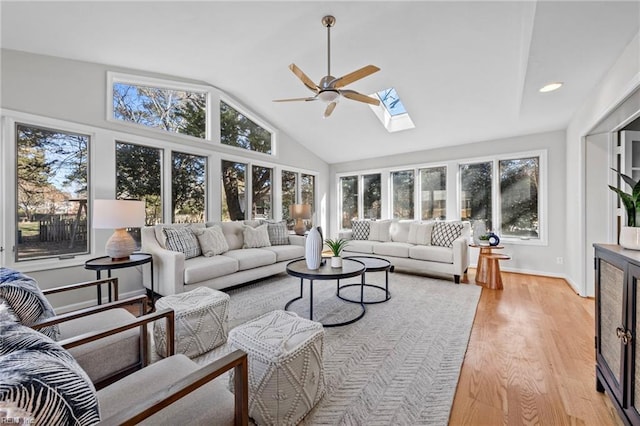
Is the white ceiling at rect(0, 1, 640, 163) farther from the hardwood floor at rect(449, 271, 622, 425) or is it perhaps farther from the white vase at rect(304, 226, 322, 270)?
the hardwood floor at rect(449, 271, 622, 425)

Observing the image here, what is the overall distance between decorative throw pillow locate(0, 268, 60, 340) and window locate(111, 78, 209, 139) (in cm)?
293

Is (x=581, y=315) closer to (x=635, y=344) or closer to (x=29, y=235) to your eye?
(x=635, y=344)

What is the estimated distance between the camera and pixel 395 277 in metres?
4.43

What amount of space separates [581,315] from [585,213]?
1.35m

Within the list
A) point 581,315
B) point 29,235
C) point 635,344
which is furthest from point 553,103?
point 29,235

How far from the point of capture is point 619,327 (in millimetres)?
1440

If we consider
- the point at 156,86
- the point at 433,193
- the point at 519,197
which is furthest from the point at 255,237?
the point at 519,197

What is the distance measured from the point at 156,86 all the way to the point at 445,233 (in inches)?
196

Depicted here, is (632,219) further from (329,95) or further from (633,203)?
(329,95)

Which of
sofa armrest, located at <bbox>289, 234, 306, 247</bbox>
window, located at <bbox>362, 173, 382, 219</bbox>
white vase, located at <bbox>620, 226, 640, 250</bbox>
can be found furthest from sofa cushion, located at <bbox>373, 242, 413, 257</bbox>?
white vase, located at <bbox>620, 226, 640, 250</bbox>

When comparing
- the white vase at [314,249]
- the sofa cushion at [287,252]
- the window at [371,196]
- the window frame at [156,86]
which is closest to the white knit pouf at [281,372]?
the white vase at [314,249]

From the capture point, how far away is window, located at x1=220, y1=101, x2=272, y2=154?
4.85m

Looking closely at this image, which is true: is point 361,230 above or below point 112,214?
below

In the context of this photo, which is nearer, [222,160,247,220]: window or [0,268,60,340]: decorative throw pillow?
[0,268,60,340]: decorative throw pillow
